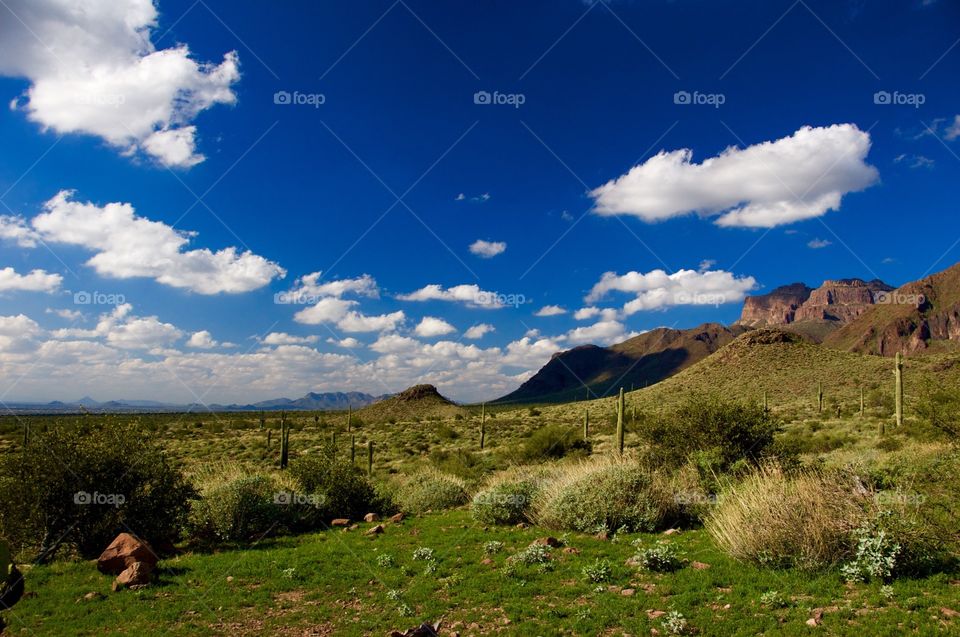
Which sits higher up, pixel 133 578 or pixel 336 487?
pixel 336 487

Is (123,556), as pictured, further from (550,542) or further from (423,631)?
(550,542)

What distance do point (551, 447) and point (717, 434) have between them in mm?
14402

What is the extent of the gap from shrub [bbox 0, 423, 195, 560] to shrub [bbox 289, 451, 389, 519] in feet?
14.4

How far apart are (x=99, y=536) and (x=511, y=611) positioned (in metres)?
11.6

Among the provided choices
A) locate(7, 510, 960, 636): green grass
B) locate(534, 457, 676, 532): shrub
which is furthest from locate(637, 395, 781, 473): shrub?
locate(7, 510, 960, 636): green grass

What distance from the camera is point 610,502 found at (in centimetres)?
1410

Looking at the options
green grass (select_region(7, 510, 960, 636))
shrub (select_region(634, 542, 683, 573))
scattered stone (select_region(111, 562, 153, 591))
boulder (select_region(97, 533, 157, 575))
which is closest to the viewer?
green grass (select_region(7, 510, 960, 636))

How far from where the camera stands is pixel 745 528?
10.2m

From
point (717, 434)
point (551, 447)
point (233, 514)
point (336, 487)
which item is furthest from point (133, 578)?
point (551, 447)

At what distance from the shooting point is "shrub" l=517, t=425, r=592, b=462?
3206 centimetres

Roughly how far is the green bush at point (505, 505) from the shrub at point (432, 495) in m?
3.73

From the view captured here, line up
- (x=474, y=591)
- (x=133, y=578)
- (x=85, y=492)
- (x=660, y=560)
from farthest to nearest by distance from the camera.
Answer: (x=85, y=492) < (x=133, y=578) < (x=660, y=560) < (x=474, y=591)

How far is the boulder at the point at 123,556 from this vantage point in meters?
11.9

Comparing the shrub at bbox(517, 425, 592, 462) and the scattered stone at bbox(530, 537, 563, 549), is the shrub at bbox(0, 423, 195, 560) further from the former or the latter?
the shrub at bbox(517, 425, 592, 462)
